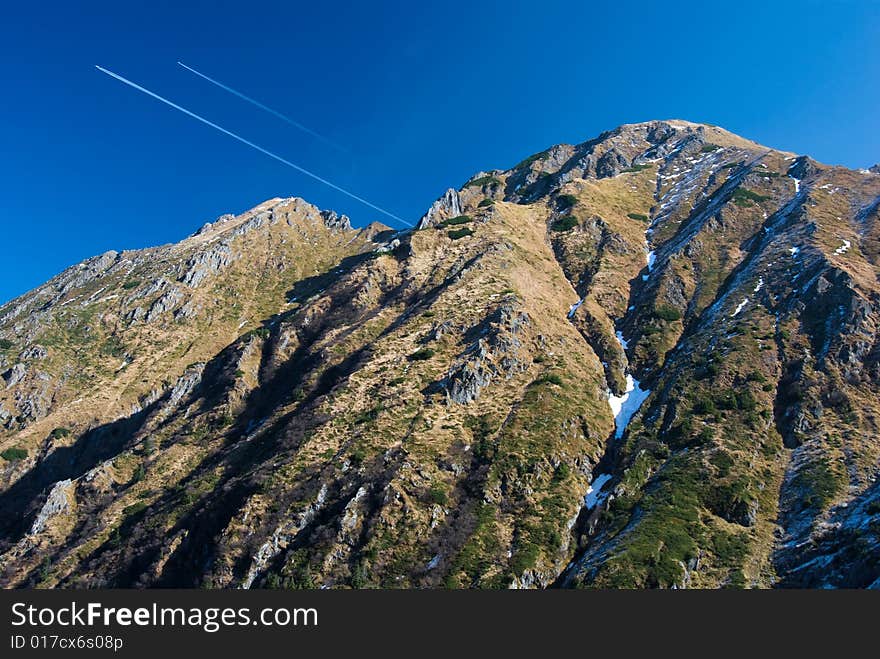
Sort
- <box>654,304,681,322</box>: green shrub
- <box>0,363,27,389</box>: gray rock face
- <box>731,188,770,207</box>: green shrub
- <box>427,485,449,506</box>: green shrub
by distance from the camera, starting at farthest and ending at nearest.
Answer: <box>731,188,770,207</box>: green shrub, <box>0,363,27,389</box>: gray rock face, <box>654,304,681,322</box>: green shrub, <box>427,485,449,506</box>: green shrub

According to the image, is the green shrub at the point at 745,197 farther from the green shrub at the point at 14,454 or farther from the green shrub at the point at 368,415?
the green shrub at the point at 14,454

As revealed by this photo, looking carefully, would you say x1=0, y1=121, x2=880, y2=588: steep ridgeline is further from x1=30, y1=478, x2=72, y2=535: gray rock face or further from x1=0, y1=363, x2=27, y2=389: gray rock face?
x1=0, y1=363, x2=27, y2=389: gray rock face

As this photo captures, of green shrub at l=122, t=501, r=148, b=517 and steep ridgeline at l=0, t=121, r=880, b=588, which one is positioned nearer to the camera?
steep ridgeline at l=0, t=121, r=880, b=588

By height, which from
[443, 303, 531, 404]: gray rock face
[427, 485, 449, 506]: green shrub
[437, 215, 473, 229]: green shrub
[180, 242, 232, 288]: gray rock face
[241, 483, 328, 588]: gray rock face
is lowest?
[241, 483, 328, 588]: gray rock face

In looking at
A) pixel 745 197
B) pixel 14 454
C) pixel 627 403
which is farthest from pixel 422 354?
pixel 745 197

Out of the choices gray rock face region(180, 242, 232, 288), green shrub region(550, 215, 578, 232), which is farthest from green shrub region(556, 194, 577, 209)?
gray rock face region(180, 242, 232, 288)

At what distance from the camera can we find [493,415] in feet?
265

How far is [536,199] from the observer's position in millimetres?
188125

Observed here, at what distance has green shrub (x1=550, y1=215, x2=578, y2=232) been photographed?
151363 mm

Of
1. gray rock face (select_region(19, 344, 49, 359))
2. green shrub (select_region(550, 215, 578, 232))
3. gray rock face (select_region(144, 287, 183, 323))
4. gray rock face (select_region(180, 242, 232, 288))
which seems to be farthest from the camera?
gray rock face (select_region(180, 242, 232, 288))

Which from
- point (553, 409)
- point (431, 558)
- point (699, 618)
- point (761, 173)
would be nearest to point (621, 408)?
point (553, 409)

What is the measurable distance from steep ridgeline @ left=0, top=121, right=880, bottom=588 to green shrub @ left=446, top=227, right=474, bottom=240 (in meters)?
0.61

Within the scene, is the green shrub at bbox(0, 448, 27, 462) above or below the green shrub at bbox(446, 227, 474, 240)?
below

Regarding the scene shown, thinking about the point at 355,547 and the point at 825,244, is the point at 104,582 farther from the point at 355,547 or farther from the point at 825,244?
the point at 825,244
